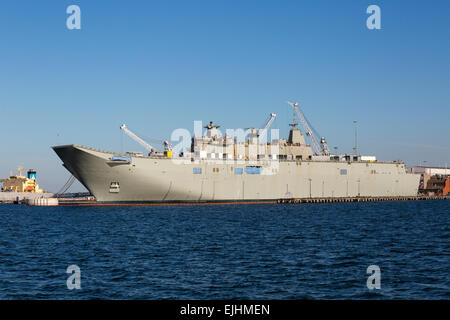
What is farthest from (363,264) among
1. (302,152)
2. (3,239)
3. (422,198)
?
(422,198)

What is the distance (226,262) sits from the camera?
80.5 ft

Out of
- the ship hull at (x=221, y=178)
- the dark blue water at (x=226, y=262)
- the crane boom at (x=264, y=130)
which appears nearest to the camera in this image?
the dark blue water at (x=226, y=262)

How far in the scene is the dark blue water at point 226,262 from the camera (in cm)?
1841

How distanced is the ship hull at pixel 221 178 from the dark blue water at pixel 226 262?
3090cm

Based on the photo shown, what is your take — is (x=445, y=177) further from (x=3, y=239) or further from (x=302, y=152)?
(x=3, y=239)

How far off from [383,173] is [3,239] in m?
83.4

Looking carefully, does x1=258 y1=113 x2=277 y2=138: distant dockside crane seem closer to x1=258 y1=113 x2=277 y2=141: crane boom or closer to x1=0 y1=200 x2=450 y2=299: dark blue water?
x1=258 y1=113 x2=277 y2=141: crane boom

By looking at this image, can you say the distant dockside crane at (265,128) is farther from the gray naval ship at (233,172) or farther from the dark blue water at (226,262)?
the dark blue water at (226,262)

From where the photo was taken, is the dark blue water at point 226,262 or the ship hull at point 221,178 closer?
the dark blue water at point 226,262

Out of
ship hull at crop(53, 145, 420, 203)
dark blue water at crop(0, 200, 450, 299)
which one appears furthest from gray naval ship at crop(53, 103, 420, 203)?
dark blue water at crop(0, 200, 450, 299)

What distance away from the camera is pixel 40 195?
11869cm

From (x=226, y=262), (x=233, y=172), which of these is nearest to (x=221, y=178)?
(x=233, y=172)

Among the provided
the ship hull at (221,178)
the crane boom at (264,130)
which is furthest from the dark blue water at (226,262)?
the crane boom at (264,130)

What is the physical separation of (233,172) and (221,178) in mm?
2627
